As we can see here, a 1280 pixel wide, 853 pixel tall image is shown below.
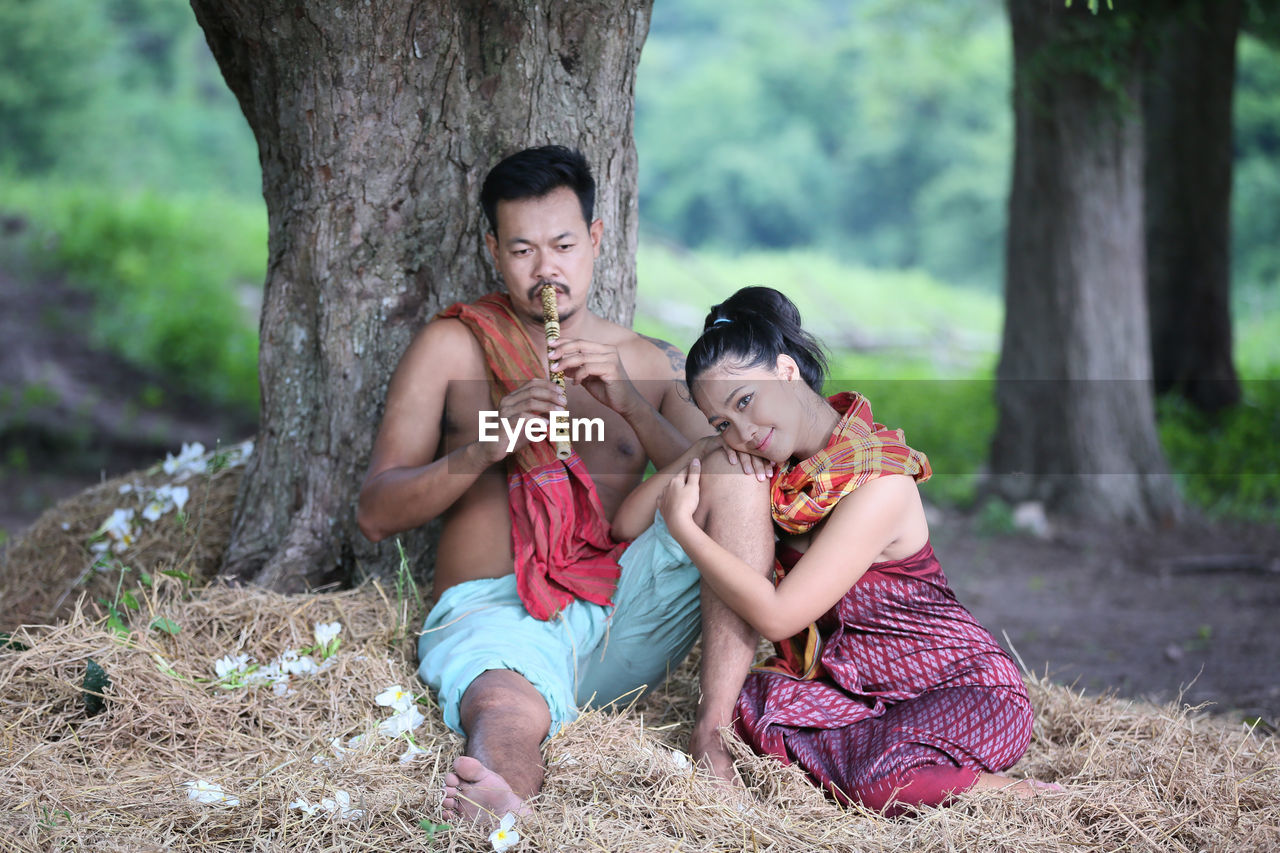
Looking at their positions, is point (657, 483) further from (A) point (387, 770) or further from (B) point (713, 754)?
(A) point (387, 770)

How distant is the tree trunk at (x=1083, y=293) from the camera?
6.12m

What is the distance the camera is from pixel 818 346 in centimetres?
253

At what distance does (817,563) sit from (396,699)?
106 cm

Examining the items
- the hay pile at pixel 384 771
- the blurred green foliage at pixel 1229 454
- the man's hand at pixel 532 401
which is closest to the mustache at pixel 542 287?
the man's hand at pixel 532 401

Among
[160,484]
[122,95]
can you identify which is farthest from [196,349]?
[122,95]

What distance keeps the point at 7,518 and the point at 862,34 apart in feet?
80.9

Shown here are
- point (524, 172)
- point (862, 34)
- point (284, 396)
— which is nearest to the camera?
point (524, 172)

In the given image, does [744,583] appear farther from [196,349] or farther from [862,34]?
[862,34]

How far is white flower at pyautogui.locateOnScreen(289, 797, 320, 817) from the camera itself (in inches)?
85.4

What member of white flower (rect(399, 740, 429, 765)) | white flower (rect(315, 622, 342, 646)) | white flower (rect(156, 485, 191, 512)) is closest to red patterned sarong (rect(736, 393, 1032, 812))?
white flower (rect(399, 740, 429, 765))

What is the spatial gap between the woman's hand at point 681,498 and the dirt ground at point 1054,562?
49.4 inches

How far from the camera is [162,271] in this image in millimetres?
11164

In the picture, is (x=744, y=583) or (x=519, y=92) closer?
(x=744, y=583)

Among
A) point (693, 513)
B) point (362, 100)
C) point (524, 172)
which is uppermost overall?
point (362, 100)
